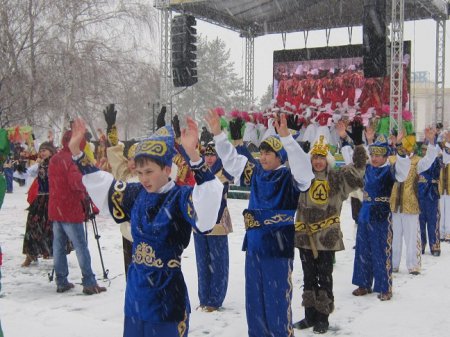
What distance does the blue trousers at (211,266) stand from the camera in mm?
6211

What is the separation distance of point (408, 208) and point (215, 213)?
19.7ft

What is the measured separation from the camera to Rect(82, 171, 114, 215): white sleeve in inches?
139

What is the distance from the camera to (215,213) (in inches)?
120

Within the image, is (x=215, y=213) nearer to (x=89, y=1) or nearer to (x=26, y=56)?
(x=26, y=56)

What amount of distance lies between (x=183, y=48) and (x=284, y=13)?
20.9ft

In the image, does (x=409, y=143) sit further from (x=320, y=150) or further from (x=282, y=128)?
(x=282, y=128)

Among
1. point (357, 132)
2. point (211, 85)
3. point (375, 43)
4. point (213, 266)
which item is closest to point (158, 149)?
point (357, 132)

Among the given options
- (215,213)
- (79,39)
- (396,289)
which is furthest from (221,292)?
(79,39)

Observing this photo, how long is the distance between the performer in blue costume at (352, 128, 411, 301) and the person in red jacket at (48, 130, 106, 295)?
3151 millimetres

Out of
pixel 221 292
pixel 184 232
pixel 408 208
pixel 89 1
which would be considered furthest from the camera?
pixel 89 1

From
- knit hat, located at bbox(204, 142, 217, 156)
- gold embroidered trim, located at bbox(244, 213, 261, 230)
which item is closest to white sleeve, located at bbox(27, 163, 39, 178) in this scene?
knit hat, located at bbox(204, 142, 217, 156)

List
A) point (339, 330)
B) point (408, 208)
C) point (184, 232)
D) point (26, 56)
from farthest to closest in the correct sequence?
point (26, 56) → point (408, 208) → point (339, 330) → point (184, 232)

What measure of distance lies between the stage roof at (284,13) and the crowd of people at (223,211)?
11.8 m

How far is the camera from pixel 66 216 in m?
6.77
